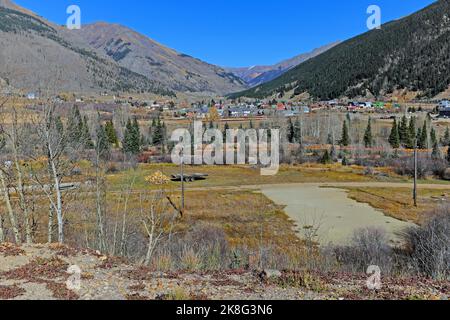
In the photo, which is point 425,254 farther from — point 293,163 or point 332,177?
point 293,163

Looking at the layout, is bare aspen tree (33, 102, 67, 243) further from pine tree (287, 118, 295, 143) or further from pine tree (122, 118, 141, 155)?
pine tree (287, 118, 295, 143)

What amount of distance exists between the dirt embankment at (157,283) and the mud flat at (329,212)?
52.0 feet

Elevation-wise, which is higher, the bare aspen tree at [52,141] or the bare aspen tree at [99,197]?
the bare aspen tree at [52,141]

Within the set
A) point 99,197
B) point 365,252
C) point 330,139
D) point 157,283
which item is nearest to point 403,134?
point 330,139

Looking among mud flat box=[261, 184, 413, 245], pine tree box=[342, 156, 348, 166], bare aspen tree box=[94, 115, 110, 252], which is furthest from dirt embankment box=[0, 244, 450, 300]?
pine tree box=[342, 156, 348, 166]

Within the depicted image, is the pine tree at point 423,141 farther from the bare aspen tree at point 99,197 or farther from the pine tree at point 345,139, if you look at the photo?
the bare aspen tree at point 99,197

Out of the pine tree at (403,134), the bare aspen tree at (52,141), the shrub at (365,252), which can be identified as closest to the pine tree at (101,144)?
the bare aspen tree at (52,141)

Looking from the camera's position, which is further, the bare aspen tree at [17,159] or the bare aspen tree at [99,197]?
the bare aspen tree at [99,197]

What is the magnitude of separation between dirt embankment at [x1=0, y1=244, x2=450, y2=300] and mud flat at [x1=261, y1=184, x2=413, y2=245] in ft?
52.0

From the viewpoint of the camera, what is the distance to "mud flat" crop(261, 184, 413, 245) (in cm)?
3245

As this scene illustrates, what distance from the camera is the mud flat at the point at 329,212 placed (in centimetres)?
3245
